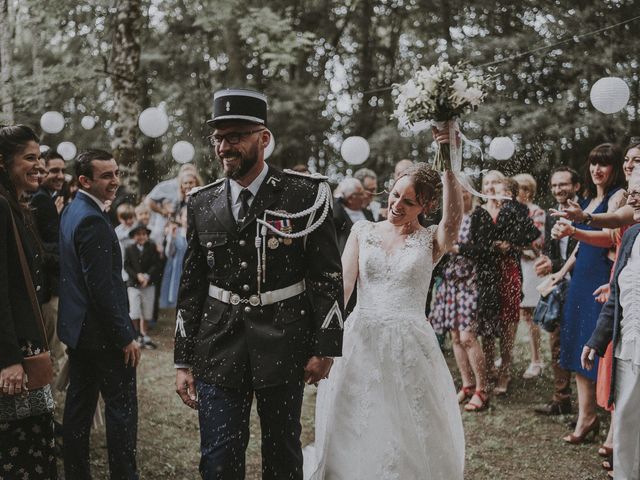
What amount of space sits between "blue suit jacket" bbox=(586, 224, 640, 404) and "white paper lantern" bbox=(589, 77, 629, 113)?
305 cm

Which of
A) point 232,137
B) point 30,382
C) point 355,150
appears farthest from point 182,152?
point 30,382

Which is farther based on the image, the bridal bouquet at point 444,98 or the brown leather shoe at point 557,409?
the brown leather shoe at point 557,409

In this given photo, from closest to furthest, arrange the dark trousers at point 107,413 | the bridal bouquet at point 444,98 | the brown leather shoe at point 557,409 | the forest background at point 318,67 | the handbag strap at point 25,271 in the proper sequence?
the handbag strap at point 25,271, the bridal bouquet at point 444,98, the dark trousers at point 107,413, the brown leather shoe at point 557,409, the forest background at point 318,67

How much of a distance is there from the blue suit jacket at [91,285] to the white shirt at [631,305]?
308 cm

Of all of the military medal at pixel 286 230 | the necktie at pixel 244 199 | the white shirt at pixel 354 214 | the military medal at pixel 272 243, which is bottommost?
the military medal at pixel 272 243

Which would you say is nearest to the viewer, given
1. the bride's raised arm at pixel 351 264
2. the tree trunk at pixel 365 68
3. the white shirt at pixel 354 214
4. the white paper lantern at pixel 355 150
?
the bride's raised arm at pixel 351 264

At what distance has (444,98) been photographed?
3994mm

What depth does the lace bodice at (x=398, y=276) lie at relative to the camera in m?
4.35

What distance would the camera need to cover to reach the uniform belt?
10.8ft

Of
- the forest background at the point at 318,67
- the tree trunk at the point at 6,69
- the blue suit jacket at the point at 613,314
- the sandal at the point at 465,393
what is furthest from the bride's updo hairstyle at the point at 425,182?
the tree trunk at the point at 6,69

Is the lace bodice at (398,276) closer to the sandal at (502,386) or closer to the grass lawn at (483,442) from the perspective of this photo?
the grass lawn at (483,442)

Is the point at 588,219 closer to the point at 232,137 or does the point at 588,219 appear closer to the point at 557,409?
the point at 557,409

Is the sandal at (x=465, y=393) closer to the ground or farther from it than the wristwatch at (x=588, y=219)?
closer to the ground

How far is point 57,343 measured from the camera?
602cm
